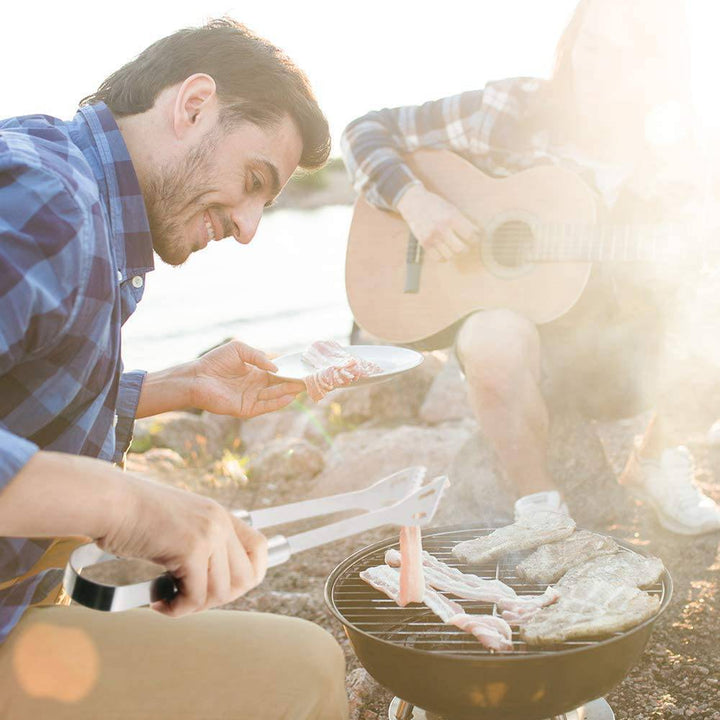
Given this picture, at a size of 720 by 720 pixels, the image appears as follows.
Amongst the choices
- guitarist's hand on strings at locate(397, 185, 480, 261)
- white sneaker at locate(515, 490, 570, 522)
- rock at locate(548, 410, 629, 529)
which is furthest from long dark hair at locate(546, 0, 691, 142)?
white sneaker at locate(515, 490, 570, 522)

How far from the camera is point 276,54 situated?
2.27 m

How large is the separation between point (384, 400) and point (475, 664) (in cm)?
435

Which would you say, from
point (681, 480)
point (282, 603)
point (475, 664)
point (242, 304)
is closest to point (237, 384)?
point (282, 603)

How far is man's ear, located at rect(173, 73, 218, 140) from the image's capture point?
1982 millimetres

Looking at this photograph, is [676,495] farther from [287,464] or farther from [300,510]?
[300,510]

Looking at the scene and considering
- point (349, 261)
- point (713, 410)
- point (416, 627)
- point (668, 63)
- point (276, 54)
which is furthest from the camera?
point (713, 410)

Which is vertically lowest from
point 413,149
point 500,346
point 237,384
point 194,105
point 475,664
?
point 475,664

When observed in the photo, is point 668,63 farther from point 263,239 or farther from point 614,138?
point 263,239

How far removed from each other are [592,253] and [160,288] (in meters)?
15.8

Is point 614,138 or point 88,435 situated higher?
point 614,138

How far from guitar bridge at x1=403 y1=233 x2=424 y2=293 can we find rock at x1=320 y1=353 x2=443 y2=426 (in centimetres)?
193

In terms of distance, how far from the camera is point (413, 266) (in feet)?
13.5

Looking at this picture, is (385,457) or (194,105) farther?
(385,457)

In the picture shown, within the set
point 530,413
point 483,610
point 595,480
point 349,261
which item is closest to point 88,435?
point 483,610
